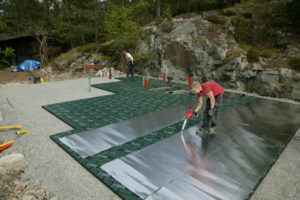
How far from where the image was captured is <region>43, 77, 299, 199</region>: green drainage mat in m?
2.57

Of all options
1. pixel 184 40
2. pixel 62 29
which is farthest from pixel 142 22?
pixel 184 40

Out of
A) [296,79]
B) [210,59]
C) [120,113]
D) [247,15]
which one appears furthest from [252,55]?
[120,113]

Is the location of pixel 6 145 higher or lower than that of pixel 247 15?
lower

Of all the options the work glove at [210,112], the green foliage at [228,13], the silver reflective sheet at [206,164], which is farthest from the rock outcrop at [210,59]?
the work glove at [210,112]

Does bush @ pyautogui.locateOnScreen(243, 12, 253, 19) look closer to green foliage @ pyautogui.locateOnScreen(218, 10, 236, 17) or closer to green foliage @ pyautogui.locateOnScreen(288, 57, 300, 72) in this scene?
green foliage @ pyautogui.locateOnScreen(218, 10, 236, 17)

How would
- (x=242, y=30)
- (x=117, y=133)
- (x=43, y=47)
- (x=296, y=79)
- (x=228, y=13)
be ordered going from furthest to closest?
(x=43, y=47) → (x=228, y=13) → (x=242, y=30) → (x=296, y=79) → (x=117, y=133)

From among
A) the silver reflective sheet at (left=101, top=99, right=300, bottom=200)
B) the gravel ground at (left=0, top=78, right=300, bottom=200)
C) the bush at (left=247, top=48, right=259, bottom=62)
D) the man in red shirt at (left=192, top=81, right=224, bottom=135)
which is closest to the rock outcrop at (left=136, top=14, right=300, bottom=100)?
the bush at (left=247, top=48, right=259, bottom=62)

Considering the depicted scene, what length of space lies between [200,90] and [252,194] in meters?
1.57

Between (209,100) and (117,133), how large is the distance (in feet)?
6.05

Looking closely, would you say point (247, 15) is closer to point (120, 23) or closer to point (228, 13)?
point (228, 13)

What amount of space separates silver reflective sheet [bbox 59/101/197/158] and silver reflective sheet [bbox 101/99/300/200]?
1.75 ft

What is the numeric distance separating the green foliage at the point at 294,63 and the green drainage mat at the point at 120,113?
2.21 m

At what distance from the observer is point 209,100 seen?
3.24 m

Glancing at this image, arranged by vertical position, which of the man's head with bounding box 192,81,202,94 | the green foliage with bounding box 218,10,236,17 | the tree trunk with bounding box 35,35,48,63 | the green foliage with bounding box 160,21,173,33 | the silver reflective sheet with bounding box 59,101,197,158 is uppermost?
the green foliage with bounding box 218,10,236,17
